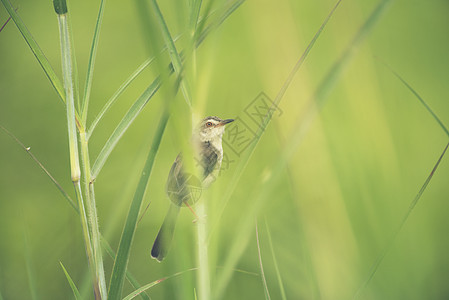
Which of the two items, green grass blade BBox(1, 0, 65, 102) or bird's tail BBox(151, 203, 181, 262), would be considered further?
bird's tail BBox(151, 203, 181, 262)

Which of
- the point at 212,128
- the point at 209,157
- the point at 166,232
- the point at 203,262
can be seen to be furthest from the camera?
the point at 212,128

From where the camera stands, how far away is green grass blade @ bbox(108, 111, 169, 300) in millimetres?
453

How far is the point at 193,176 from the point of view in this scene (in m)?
0.48

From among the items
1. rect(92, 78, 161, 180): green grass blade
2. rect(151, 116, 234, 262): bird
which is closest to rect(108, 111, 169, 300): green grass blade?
rect(151, 116, 234, 262): bird

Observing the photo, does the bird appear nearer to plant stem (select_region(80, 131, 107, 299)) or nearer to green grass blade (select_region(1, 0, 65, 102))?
plant stem (select_region(80, 131, 107, 299))

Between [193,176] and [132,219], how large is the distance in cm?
9

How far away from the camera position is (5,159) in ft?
7.88

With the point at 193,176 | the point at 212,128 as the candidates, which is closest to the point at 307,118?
the point at 193,176

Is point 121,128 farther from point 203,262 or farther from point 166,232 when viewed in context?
point 166,232

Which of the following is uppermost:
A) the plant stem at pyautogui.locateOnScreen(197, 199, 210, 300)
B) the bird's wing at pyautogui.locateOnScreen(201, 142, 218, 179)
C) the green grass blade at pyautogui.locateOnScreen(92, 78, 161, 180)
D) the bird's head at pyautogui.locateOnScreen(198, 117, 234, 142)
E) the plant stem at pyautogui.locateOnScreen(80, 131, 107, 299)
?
the bird's head at pyautogui.locateOnScreen(198, 117, 234, 142)

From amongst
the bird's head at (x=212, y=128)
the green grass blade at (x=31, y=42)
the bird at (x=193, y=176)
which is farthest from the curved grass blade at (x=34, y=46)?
the bird's head at (x=212, y=128)

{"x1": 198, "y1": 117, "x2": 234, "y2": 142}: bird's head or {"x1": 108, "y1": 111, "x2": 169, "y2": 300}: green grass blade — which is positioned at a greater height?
{"x1": 198, "y1": 117, "x2": 234, "y2": 142}: bird's head

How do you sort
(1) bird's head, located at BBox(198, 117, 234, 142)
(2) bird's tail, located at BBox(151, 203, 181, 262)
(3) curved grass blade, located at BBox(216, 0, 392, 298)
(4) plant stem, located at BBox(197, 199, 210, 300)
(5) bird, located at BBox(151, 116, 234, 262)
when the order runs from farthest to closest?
(1) bird's head, located at BBox(198, 117, 234, 142) < (2) bird's tail, located at BBox(151, 203, 181, 262) < (5) bird, located at BBox(151, 116, 234, 262) < (4) plant stem, located at BBox(197, 199, 210, 300) < (3) curved grass blade, located at BBox(216, 0, 392, 298)

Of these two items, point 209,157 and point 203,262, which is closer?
point 203,262
